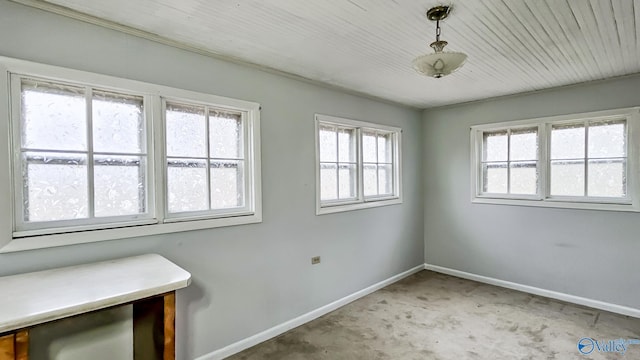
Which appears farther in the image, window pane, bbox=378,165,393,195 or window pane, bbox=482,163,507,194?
window pane, bbox=378,165,393,195

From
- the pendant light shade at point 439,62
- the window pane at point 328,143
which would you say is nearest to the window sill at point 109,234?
the window pane at point 328,143

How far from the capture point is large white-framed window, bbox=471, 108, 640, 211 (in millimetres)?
3180

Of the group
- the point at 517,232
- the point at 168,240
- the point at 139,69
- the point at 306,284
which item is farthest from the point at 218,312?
the point at 517,232

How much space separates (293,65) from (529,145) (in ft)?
9.93

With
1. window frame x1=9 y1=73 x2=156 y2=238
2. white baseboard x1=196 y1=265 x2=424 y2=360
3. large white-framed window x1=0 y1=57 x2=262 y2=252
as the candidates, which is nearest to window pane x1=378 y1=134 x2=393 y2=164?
white baseboard x1=196 y1=265 x2=424 y2=360

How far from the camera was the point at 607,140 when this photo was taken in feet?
10.8

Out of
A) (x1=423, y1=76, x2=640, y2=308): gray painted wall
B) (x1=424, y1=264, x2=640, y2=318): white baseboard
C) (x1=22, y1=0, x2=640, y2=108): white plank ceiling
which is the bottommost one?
(x1=424, y1=264, x2=640, y2=318): white baseboard

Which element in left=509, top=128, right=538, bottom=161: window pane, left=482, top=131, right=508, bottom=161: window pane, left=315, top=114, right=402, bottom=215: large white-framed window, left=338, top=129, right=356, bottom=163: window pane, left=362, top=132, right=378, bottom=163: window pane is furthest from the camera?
left=482, top=131, right=508, bottom=161: window pane

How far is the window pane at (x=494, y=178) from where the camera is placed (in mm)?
3988

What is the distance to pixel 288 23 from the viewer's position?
6.40 ft

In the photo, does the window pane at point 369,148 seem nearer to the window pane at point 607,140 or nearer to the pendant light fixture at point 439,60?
the pendant light fixture at point 439,60

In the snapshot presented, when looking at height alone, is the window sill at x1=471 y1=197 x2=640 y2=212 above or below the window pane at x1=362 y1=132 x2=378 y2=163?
below

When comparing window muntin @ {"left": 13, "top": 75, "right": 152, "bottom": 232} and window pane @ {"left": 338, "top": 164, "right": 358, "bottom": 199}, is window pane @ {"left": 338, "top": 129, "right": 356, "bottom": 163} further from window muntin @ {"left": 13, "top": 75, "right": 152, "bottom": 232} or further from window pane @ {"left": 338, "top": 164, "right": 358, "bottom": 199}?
window muntin @ {"left": 13, "top": 75, "right": 152, "bottom": 232}

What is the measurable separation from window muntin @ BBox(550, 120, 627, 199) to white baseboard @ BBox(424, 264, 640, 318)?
113 cm
